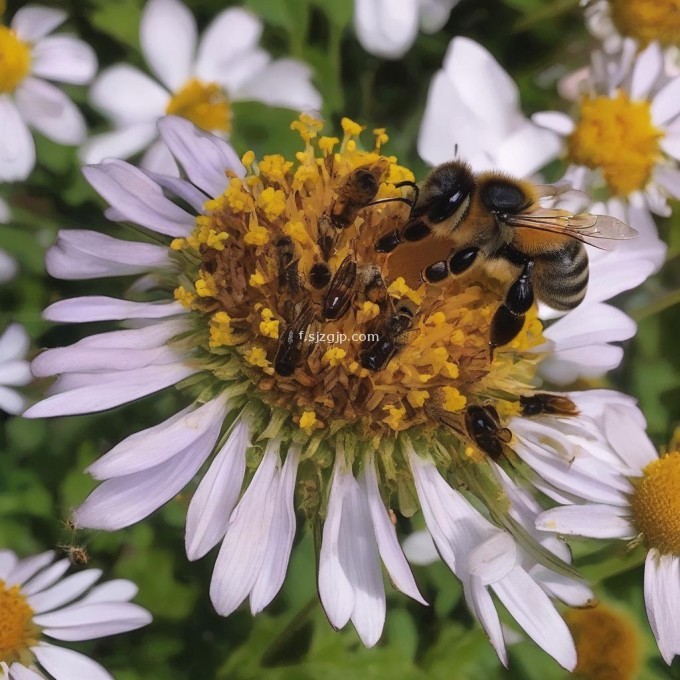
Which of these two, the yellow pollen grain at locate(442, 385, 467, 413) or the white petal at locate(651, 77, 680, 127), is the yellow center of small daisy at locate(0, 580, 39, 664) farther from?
the white petal at locate(651, 77, 680, 127)

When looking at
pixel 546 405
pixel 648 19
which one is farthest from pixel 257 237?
pixel 648 19

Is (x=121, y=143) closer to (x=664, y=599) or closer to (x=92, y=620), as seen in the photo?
(x=92, y=620)

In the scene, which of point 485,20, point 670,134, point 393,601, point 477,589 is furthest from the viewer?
point 485,20

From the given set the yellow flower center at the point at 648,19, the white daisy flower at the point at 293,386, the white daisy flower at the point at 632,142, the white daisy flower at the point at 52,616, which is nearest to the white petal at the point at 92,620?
Answer: the white daisy flower at the point at 52,616

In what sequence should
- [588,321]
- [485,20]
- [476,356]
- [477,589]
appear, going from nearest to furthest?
[477,589], [476,356], [588,321], [485,20]

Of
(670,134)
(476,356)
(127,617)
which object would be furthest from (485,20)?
(127,617)

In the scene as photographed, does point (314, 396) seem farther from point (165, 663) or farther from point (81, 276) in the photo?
point (165, 663)
